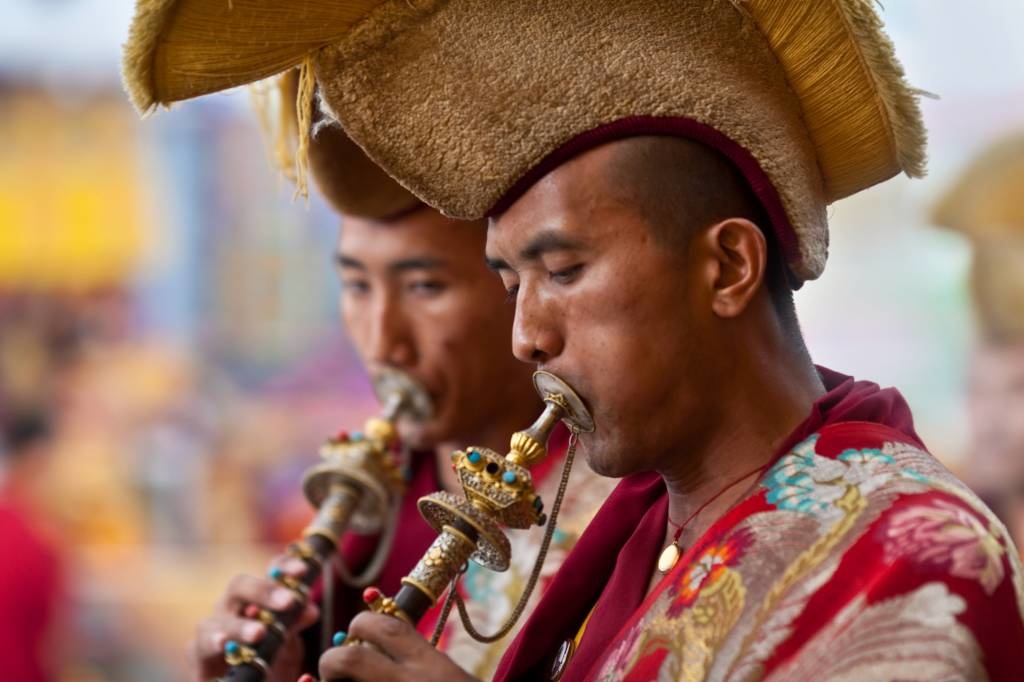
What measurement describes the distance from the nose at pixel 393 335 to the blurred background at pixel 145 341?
9.49 ft

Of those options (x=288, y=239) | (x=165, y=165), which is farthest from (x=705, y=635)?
(x=165, y=165)

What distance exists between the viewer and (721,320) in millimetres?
1782

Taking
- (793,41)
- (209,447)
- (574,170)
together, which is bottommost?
(209,447)

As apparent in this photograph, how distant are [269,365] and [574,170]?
4.21m

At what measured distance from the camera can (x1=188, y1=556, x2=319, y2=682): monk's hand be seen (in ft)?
Answer: 8.39

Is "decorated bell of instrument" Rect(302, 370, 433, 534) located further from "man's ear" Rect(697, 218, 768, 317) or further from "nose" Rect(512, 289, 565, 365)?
"man's ear" Rect(697, 218, 768, 317)

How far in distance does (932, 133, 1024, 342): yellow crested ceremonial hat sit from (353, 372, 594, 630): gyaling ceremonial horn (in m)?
2.33

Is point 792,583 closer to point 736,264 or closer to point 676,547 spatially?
point 676,547

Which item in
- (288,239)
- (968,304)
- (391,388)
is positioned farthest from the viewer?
(288,239)

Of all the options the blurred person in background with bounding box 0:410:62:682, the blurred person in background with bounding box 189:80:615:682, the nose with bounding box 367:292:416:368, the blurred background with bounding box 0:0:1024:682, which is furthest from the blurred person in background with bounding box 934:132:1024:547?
the blurred person in background with bounding box 0:410:62:682

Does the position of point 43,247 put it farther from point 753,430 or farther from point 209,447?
point 753,430

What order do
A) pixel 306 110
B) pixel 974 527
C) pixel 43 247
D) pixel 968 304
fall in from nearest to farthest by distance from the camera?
pixel 974 527 < pixel 306 110 < pixel 968 304 < pixel 43 247

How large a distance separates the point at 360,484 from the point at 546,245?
3.85ft

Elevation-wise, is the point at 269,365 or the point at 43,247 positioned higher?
the point at 43,247
